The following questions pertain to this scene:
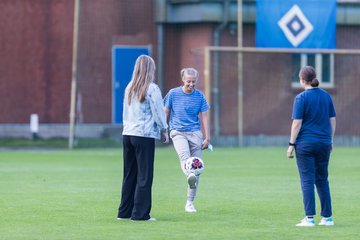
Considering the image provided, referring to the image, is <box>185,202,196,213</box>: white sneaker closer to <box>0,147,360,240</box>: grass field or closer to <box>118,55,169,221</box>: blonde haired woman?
<box>0,147,360,240</box>: grass field

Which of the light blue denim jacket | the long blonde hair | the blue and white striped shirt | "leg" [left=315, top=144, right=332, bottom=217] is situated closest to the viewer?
"leg" [left=315, top=144, right=332, bottom=217]

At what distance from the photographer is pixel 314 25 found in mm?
32719

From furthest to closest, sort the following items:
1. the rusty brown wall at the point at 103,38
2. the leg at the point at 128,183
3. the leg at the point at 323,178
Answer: the rusty brown wall at the point at 103,38 → the leg at the point at 128,183 → the leg at the point at 323,178

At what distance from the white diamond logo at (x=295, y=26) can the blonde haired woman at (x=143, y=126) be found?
61.3 ft

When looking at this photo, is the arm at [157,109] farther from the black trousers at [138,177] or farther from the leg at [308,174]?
the leg at [308,174]

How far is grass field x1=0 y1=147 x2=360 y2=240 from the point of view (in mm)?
13031

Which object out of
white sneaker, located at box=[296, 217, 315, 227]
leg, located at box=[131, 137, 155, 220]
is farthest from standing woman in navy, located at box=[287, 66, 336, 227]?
leg, located at box=[131, 137, 155, 220]

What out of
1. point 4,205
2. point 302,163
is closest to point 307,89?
point 302,163

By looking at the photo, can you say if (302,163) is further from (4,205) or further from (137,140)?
(4,205)

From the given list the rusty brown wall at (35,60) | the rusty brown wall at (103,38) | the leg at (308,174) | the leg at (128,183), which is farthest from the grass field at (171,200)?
the rusty brown wall at (103,38)

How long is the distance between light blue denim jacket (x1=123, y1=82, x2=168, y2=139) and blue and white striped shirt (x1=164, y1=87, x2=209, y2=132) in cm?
130

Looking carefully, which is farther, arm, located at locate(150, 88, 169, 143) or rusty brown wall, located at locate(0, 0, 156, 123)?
rusty brown wall, located at locate(0, 0, 156, 123)

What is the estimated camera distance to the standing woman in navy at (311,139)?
44.2 feet

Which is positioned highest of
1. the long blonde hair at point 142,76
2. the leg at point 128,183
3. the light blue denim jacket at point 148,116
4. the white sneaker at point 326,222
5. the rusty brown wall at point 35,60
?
the rusty brown wall at point 35,60
